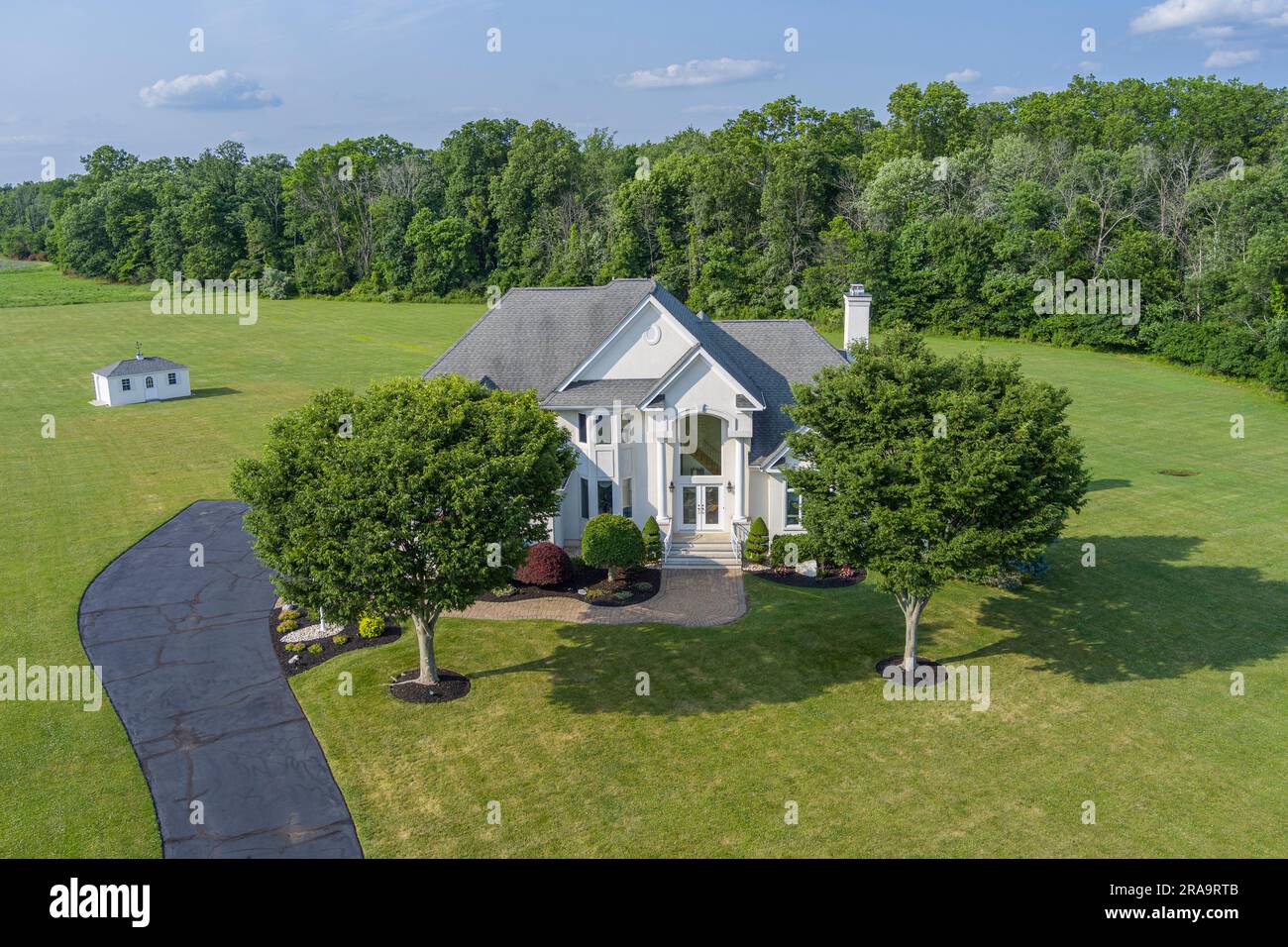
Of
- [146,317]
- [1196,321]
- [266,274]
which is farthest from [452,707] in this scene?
[266,274]

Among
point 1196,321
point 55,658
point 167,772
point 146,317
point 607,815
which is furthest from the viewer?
point 146,317

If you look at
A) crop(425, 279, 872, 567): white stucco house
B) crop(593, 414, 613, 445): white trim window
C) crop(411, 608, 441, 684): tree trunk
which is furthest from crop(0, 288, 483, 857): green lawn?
crop(593, 414, 613, 445): white trim window

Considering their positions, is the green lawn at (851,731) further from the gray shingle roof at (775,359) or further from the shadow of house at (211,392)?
the shadow of house at (211,392)

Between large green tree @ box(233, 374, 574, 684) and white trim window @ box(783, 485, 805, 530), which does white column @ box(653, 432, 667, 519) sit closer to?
white trim window @ box(783, 485, 805, 530)

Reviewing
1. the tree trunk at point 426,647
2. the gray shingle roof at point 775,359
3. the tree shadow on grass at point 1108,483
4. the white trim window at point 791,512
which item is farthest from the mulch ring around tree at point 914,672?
the tree shadow on grass at point 1108,483

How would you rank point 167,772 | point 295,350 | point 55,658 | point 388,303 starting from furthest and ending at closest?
point 388,303 → point 295,350 → point 55,658 → point 167,772

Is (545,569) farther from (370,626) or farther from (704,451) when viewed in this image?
(704,451)
